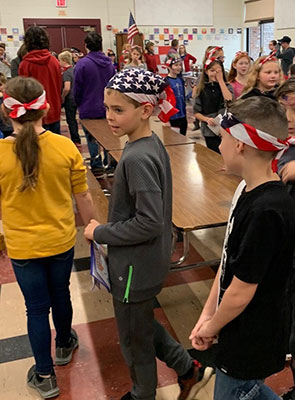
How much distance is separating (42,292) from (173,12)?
1411cm

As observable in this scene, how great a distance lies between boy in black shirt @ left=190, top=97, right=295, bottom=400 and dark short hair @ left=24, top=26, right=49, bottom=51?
3565mm

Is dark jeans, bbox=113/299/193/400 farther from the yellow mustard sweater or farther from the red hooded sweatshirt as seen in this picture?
the red hooded sweatshirt

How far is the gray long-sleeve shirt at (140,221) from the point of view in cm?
142

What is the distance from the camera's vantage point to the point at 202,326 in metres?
1.34

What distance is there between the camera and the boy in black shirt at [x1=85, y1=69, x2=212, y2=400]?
143 cm

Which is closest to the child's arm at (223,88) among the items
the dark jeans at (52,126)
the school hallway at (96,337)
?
the school hallway at (96,337)

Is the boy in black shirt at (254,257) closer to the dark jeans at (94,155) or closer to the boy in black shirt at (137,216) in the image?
the boy in black shirt at (137,216)

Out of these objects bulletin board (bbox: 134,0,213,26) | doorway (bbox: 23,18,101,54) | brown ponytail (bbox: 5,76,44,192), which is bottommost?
brown ponytail (bbox: 5,76,44,192)

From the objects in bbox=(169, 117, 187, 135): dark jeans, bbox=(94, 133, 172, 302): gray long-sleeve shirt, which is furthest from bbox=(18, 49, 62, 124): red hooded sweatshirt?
bbox=(94, 133, 172, 302): gray long-sleeve shirt

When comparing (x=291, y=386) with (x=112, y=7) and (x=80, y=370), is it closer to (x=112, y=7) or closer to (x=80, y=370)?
(x=80, y=370)

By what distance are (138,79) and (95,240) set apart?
0.59 m

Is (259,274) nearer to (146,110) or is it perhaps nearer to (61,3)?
(146,110)

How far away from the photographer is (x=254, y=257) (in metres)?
1.11

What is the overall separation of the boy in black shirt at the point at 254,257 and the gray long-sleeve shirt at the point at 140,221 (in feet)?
0.96
